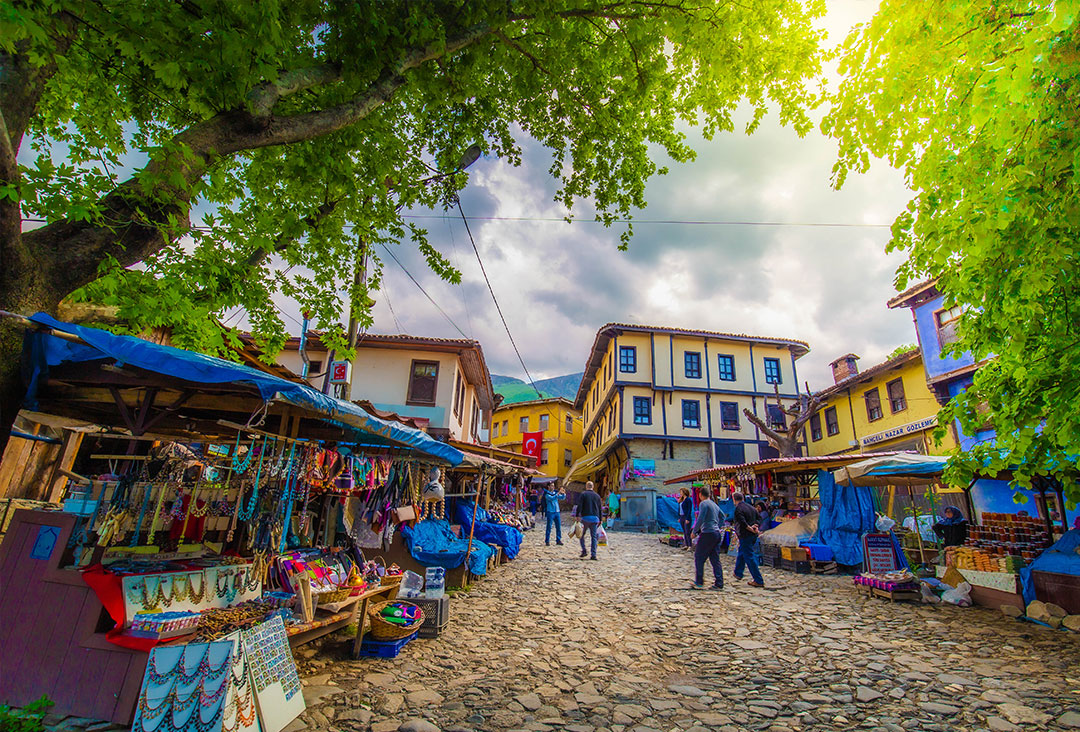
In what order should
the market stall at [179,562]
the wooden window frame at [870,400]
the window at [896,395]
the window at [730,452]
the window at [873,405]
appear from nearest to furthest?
the market stall at [179,562] → the window at [896,395] → the wooden window frame at [870,400] → the window at [873,405] → the window at [730,452]

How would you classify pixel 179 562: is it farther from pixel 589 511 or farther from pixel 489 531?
pixel 589 511

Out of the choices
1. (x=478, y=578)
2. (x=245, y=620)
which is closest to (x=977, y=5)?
(x=245, y=620)

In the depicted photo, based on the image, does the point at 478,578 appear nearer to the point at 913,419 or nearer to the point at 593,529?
the point at 593,529

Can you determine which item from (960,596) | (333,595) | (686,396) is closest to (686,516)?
(960,596)

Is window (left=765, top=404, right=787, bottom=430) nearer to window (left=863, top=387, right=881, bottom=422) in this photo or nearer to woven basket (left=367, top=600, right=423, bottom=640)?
window (left=863, top=387, right=881, bottom=422)

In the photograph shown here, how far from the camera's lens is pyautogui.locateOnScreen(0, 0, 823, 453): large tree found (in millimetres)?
3360

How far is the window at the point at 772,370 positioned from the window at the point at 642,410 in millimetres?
8096

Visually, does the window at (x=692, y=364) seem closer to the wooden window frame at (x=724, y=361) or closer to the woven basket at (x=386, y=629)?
the wooden window frame at (x=724, y=361)

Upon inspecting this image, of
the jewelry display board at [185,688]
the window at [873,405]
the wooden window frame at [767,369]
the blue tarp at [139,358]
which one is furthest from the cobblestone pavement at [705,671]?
the wooden window frame at [767,369]

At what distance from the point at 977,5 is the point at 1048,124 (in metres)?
1.05

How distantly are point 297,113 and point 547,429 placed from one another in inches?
1582

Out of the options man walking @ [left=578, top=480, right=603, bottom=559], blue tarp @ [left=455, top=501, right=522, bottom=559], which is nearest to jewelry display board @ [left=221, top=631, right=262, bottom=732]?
blue tarp @ [left=455, top=501, right=522, bottom=559]

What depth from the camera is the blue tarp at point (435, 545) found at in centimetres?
787

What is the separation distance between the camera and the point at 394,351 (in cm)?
1938
